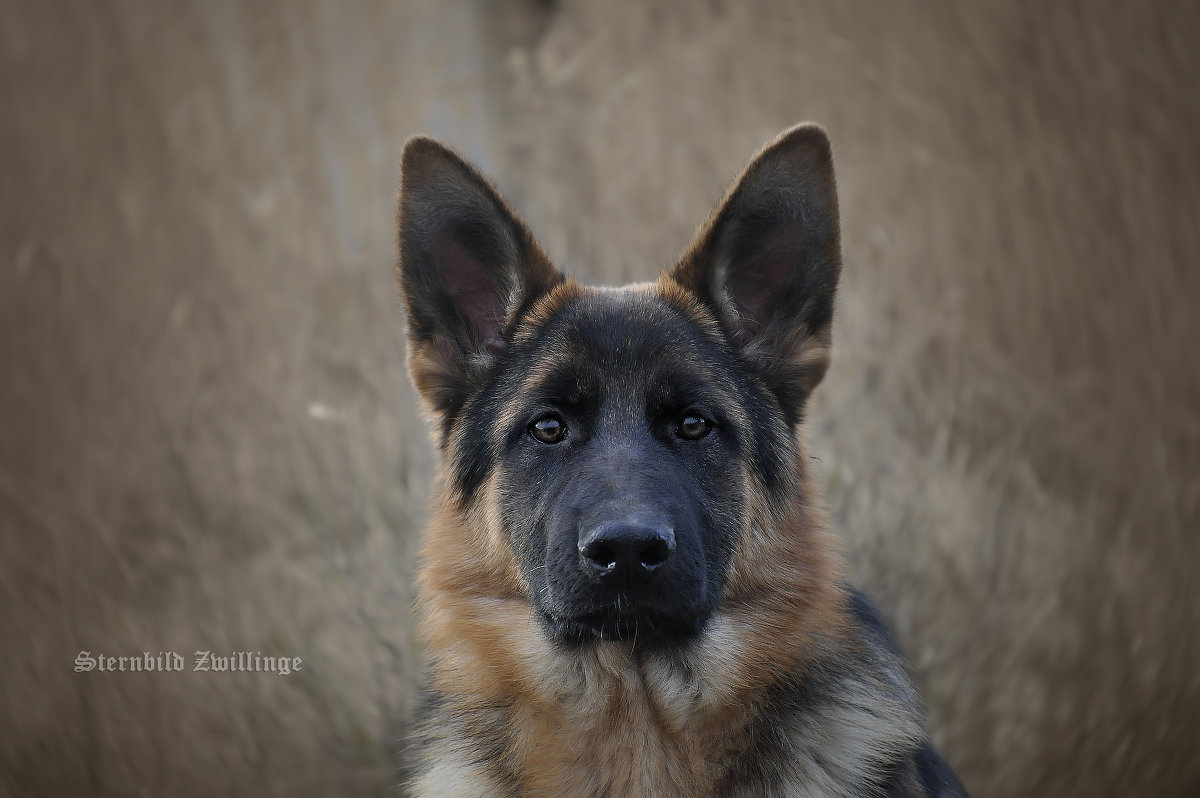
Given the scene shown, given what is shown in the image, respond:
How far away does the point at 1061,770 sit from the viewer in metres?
5.15

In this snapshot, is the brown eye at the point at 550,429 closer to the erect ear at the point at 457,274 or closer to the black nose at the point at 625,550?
the erect ear at the point at 457,274

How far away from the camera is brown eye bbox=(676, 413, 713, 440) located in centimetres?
392

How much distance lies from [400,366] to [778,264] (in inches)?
112

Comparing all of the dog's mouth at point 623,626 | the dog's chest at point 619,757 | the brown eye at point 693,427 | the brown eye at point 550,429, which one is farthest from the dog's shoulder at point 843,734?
the brown eye at point 550,429

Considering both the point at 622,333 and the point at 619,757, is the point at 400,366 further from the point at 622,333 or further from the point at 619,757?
the point at 619,757

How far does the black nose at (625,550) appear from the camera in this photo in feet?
10.7

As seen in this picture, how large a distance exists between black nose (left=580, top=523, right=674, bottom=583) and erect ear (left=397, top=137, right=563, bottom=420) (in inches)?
48.5

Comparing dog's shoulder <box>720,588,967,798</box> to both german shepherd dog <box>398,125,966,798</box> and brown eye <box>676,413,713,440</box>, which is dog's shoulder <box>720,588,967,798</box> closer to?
german shepherd dog <box>398,125,966,798</box>

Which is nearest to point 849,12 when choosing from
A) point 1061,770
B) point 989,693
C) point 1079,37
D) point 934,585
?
point 1079,37

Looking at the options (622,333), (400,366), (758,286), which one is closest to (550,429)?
(622,333)

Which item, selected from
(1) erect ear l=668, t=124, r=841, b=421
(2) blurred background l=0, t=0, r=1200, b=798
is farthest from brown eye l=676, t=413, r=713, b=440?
(2) blurred background l=0, t=0, r=1200, b=798

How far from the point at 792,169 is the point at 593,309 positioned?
0.98 m

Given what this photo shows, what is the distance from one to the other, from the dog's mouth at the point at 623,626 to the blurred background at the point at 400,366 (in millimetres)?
2450

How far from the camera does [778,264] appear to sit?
420 cm
